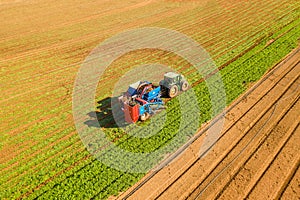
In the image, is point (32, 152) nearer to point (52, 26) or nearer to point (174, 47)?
point (174, 47)

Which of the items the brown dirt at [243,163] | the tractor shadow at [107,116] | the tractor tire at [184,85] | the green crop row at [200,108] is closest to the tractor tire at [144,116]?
the green crop row at [200,108]

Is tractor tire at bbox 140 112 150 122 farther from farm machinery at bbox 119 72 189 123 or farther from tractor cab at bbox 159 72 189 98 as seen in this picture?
tractor cab at bbox 159 72 189 98

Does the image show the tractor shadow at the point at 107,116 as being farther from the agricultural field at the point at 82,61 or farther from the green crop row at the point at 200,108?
the green crop row at the point at 200,108

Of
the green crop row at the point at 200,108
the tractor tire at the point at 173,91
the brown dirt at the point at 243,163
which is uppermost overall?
the tractor tire at the point at 173,91

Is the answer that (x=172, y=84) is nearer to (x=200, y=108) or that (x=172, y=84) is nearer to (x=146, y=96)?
(x=146, y=96)

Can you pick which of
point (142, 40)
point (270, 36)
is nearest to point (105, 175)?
point (142, 40)

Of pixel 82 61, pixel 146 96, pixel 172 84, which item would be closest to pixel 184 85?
pixel 172 84

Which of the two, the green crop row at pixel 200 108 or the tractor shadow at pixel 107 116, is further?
the tractor shadow at pixel 107 116
